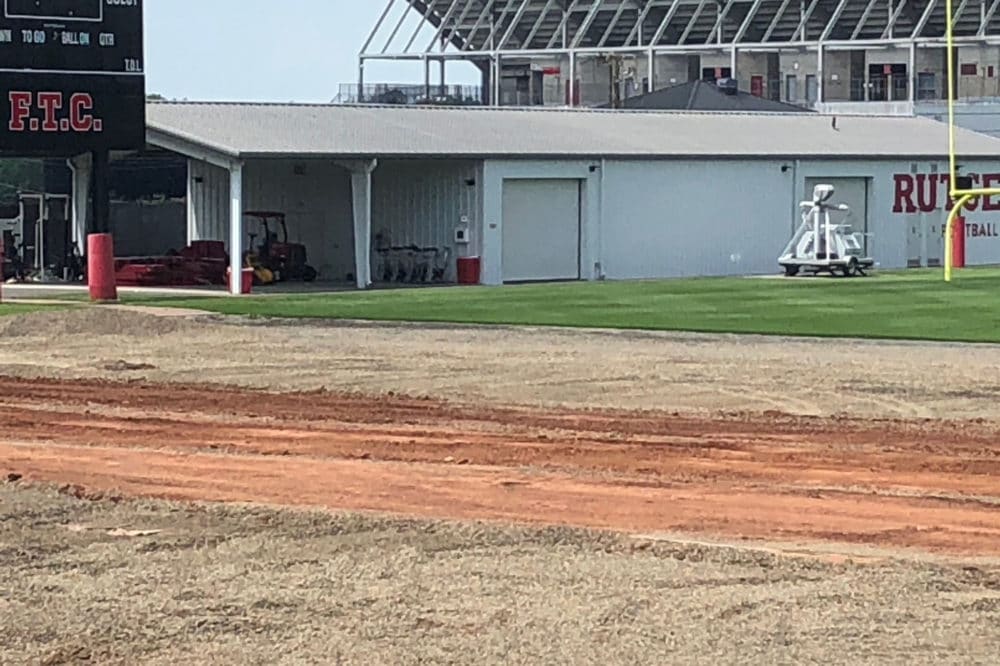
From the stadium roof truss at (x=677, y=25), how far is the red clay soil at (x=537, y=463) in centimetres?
6307

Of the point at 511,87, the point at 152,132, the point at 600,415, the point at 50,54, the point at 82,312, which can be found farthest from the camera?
the point at 511,87

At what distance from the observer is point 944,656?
8938 millimetres

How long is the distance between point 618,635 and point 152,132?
34.2 m

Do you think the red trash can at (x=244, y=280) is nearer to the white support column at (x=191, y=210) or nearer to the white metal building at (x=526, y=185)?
the white metal building at (x=526, y=185)

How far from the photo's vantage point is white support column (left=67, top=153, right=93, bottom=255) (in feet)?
153

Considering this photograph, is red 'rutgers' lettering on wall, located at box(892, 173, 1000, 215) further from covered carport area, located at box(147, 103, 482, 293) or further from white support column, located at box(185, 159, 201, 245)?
white support column, located at box(185, 159, 201, 245)

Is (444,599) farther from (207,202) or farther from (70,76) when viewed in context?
(207,202)

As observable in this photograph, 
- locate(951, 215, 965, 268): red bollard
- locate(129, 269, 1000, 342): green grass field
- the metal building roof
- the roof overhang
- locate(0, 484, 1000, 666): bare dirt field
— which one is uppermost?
the metal building roof

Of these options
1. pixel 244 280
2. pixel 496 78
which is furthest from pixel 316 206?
pixel 496 78

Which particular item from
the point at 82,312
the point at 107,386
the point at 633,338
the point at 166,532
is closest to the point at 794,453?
the point at 166,532

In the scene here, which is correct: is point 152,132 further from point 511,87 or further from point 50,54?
point 511,87

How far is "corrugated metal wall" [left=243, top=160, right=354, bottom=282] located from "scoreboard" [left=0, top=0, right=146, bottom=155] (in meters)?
9.87

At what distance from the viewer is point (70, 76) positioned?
3700cm

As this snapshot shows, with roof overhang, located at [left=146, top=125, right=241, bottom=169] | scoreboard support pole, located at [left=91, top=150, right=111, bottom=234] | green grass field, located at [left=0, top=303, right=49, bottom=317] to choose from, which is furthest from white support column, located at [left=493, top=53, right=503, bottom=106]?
green grass field, located at [left=0, top=303, right=49, bottom=317]
